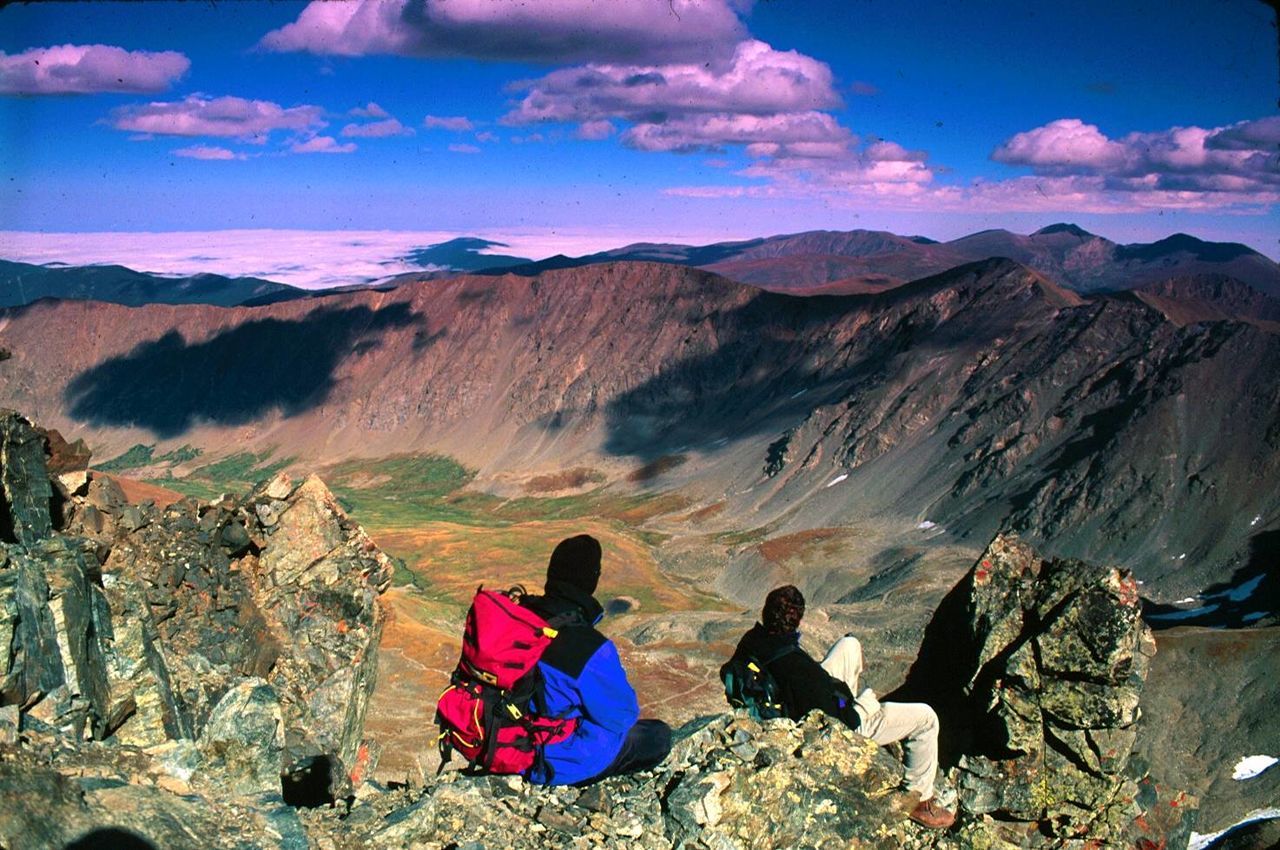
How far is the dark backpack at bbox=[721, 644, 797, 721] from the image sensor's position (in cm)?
1074

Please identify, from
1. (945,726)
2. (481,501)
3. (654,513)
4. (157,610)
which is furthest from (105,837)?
(481,501)

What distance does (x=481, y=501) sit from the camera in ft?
609

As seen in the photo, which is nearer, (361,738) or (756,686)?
(756,686)

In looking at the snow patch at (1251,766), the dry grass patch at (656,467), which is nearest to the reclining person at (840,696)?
the snow patch at (1251,766)

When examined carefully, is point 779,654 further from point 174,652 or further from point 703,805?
point 174,652

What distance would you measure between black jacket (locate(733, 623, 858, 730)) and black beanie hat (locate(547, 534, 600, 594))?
2054 millimetres

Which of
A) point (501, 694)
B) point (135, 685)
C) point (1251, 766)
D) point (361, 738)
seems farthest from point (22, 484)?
point (1251, 766)

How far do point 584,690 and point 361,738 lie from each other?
1501cm

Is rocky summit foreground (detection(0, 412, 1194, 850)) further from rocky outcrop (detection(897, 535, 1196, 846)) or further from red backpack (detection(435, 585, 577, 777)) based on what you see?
red backpack (detection(435, 585, 577, 777))

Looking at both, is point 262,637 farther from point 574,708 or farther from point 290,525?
point 574,708

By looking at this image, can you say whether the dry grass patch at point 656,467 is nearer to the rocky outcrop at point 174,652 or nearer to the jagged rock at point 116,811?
the rocky outcrop at point 174,652

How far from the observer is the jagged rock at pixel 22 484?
1591 cm

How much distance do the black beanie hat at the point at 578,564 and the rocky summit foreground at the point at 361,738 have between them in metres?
1.93

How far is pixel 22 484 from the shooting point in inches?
652
